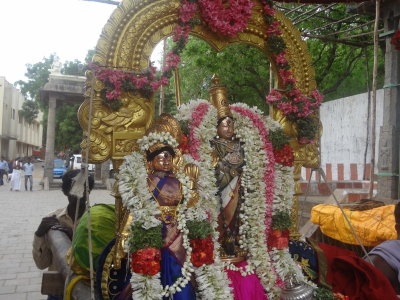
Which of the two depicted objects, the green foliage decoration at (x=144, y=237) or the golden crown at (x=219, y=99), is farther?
the golden crown at (x=219, y=99)

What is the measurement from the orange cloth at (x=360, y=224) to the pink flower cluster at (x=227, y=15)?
4174mm

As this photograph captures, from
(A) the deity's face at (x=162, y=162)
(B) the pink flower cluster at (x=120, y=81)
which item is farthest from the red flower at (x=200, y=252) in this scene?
(B) the pink flower cluster at (x=120, y=81)

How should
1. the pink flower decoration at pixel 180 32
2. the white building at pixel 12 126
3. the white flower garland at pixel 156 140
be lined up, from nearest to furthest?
the white flower garland at pixel 156 140
the pink flower decoration at pixel 180 32
the white building at pixel 12 126

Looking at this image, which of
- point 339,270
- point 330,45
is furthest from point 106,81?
point 330,45

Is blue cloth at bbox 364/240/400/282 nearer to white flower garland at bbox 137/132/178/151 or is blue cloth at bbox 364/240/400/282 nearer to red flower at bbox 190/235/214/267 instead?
red flower at bbox 190/235/214/267

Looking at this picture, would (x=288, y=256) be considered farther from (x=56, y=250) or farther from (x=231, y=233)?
(x=56, y=250)

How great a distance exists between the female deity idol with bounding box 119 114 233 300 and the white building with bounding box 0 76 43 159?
39.4 m

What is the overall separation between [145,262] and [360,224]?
15.5 feet

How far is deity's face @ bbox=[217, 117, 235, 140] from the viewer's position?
3.57 m

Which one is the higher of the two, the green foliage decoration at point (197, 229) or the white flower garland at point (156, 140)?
the white flower garland at point (156, 140)

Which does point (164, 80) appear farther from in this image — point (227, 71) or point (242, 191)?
point (227, 71)

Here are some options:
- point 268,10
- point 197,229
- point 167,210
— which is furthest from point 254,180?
point 268,10

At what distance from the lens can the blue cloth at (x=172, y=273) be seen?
292 cm

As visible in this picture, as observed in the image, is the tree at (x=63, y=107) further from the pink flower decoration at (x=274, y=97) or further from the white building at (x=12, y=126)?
the pink flower decoration at (x=274, y=97)
